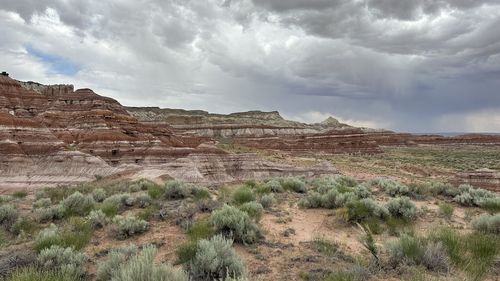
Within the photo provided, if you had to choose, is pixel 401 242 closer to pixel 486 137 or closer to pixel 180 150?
pixel 180 150

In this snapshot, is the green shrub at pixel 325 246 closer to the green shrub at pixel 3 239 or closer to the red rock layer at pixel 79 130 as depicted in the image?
the green shrub at pixel 3 239

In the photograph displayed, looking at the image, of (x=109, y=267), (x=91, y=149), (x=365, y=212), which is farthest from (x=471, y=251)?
(x=91, y=149)

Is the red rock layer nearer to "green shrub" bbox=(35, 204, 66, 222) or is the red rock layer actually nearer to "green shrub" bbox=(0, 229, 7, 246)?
"green shrub" bbox=(35, 204, 66, 222)

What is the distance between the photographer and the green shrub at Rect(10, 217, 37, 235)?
33.3 ft

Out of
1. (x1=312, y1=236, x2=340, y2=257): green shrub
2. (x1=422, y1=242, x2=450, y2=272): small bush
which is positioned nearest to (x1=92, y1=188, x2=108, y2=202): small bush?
(x1=312, y1=236, x2=340, y2=257): green shrub

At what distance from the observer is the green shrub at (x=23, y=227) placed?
1016 centimetres

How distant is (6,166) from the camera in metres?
27.6

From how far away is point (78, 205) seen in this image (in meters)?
12.6

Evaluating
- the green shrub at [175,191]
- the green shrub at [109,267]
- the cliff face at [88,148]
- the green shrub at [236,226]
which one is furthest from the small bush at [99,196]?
the cliff face at [88,148]

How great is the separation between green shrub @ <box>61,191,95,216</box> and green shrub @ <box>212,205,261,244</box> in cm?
567

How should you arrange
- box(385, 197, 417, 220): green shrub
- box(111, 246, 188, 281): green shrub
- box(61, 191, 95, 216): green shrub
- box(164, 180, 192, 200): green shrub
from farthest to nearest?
box(164, 180, 192, 200): green shrub
box(61, 191, 95, 216): green shrub
box(385, 197, 417, 220): green shrub
box(111, 246, 188, 281): green shrub

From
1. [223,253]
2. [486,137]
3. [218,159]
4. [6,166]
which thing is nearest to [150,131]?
[218,159]

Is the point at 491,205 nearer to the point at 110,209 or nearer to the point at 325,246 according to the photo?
the point at 325,246

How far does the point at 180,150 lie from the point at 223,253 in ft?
90.1
